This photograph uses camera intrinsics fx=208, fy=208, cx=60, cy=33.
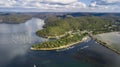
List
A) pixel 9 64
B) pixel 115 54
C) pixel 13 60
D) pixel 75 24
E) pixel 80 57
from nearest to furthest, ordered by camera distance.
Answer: pixel 9 64 → pixel 13 60 → pixel 80 57 → pixel 115 54 → pixel 75 24

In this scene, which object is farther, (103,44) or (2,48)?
(103,44)

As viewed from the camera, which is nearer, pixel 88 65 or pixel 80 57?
pixel 88 65

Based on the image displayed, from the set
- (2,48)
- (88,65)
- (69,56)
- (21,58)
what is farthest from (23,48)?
(88,65)

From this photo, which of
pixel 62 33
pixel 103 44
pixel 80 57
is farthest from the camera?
pixel 62 33

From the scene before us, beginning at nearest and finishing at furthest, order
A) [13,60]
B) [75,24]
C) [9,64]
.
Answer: [9,64] → [13,60] → [75,24]

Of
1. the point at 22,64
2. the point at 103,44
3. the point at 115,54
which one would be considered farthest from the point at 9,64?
the point at 103,44

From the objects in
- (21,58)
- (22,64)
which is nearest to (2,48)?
(21,58)

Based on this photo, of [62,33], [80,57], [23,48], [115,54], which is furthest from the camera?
[62,33]

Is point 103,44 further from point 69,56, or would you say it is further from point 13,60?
point 13,60

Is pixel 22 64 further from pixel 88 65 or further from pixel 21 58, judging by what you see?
pixel 88 65
